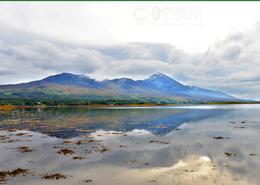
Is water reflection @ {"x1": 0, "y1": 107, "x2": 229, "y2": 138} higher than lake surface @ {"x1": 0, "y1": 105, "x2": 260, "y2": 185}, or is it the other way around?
lake surface @ {"x1": 0, "y1": 105, "x2": 260, "y2": 185}

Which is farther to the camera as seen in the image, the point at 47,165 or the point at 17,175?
the point at 47,165

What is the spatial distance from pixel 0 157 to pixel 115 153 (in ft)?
49.5

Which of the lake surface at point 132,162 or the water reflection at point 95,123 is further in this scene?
the water reflection at point 95,123

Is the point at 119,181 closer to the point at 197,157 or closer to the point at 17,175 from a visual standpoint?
the point at 17,175

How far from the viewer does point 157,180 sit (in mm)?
19875

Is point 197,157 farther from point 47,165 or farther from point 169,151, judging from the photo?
point 47,165

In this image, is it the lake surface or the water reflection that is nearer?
the lake surface

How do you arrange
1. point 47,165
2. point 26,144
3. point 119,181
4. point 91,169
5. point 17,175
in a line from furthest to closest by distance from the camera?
point 26,144 → point 47,165 → point 91,169 → point 17,175 → point 119,181

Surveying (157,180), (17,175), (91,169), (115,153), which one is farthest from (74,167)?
(157,180)

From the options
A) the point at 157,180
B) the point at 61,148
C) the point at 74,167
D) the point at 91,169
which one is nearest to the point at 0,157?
the point at 61,148

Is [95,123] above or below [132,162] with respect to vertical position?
below

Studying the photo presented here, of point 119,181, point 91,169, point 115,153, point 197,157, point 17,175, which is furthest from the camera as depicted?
point 115,153

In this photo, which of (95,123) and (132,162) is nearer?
(132,162)

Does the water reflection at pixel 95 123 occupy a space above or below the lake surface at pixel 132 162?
below
